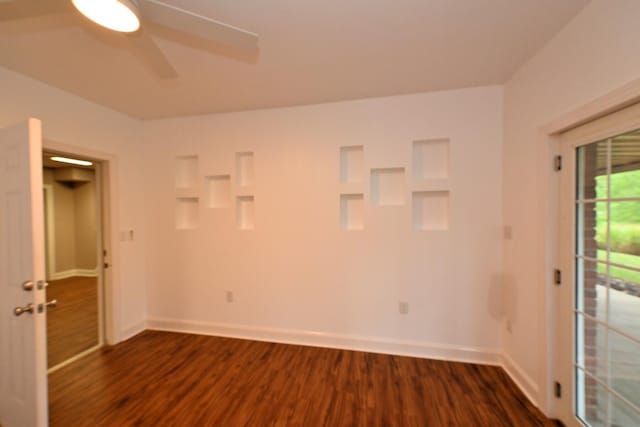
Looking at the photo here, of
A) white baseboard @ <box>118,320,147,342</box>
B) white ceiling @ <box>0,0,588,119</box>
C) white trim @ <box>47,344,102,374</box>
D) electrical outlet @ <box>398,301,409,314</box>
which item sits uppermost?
white ceiling @ <box>0,0,588,119</box>

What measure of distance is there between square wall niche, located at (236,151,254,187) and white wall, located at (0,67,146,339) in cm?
133

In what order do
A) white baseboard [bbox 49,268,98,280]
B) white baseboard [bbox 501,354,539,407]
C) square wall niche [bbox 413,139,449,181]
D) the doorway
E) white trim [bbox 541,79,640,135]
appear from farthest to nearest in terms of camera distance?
white baseboard [bbox 49,268,98,280], the doorway, square wall niche [bbox 413,139,449,181], white baseboard [bbox 501,354,539,407], white trim [bbox 541,79,640,135]

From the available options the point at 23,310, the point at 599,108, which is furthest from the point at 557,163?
the point at 23,310

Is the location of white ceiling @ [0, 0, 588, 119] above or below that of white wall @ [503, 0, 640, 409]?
above

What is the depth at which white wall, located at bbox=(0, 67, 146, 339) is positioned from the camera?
6.62 feet

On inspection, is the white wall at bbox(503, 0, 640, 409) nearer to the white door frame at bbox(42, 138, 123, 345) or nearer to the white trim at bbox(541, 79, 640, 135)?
the white trim at bbox(541, 79, 640, 135)

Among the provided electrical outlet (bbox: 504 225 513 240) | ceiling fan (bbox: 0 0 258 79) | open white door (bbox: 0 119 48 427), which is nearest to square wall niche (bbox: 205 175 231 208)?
open white door (bbox: 0 119 48 427)

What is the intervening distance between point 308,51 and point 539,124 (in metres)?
1.80

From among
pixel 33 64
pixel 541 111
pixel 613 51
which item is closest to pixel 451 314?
pixel 541 111

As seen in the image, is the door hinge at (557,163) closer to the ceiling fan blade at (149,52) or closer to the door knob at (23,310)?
the ceiling fan blade at (149,52)

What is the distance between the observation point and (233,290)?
113 inches

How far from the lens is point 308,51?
178cm

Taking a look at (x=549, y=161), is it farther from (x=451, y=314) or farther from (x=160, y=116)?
(x=160, y=116)

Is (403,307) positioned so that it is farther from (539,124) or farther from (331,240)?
(539,124)
